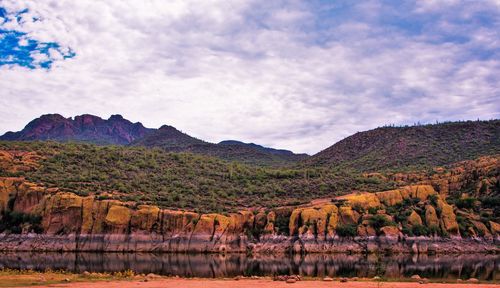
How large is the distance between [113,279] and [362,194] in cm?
5130

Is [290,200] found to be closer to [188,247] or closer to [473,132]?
[188,247]

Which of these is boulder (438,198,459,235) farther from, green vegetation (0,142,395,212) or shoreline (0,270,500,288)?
shoreline (0,270,500,288)

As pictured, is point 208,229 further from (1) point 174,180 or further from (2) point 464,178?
(2) point 464,178

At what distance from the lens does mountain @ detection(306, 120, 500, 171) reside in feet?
358

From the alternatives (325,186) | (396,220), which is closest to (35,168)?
(325,186)

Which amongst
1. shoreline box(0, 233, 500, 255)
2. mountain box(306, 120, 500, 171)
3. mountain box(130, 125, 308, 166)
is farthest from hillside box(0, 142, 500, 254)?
mountain box(130, 125, 308, 166)

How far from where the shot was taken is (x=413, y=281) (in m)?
28.6

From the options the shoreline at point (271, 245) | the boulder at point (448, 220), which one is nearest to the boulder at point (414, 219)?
the shoreline at point (271, 245)

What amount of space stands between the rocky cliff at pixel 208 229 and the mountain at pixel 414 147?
3819 cm

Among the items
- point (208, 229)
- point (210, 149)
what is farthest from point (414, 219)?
point (210, 149)

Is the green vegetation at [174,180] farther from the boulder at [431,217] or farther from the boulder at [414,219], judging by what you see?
the boulder at [431,217]

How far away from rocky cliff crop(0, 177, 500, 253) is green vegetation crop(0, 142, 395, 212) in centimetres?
388

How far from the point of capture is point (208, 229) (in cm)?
6512

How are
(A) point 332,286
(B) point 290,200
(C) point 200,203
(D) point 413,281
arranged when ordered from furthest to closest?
(B) point 290,200 → (C) point 200,203 → (D) point 413,281 → (A) point 332,286
